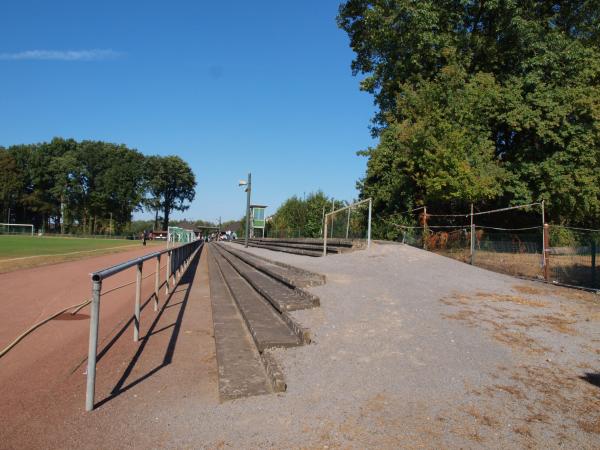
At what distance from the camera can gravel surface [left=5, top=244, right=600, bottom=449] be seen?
3.03m

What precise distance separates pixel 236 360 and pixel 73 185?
295ft

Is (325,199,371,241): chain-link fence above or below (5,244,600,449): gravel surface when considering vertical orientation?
above

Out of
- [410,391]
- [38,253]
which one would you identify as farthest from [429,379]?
[38,253]

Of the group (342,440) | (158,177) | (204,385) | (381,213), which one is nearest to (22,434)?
(204,385)

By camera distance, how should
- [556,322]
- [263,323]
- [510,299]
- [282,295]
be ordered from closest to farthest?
1. [263,323]
2. [556,322]
3. [282,295]
4. [510,299]

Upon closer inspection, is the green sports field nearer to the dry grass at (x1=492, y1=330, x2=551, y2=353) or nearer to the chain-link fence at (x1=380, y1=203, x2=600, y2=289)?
the chain-link fence at (x1=380, y1=203, x2=600, y2=289)

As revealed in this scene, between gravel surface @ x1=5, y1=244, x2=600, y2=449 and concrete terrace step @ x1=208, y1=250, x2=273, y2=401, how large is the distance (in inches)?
6.9

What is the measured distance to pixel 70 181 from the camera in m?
82.4

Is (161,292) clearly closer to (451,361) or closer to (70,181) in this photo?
(451,361)

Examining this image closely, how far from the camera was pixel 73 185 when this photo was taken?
8269cm

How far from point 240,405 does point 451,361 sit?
2.28 metres

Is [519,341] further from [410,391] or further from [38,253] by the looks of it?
[38,253]

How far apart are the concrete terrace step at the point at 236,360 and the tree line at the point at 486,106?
12019mm

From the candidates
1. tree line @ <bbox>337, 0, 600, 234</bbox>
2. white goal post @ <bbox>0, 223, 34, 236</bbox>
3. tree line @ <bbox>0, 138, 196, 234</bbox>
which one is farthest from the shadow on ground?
tree line @ <bbox>0, 138, 196, 234</bbox>
